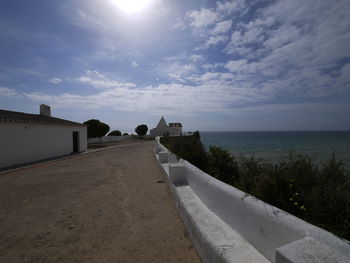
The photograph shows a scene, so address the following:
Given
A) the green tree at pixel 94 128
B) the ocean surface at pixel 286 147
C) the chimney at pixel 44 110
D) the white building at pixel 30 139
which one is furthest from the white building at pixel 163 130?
the white building at pixel 30 139

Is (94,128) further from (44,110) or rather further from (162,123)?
(162,123)

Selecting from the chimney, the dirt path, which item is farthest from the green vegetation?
the chimney

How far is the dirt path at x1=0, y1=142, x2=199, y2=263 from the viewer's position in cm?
296

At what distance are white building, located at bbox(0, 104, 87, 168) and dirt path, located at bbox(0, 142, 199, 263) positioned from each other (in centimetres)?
553

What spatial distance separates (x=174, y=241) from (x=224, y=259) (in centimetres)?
136

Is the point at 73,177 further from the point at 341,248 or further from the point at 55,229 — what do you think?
the point at 341,248

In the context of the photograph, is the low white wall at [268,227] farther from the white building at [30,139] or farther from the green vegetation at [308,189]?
the white building at [30,139]

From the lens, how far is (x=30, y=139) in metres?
12.4

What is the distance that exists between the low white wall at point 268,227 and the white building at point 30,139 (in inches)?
488

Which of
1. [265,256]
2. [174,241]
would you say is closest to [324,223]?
[265,256]

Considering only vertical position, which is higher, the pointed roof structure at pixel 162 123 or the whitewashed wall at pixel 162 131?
the pointed roof structure at pixel 162 123

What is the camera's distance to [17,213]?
4.45 metres

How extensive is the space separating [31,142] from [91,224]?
11.7m

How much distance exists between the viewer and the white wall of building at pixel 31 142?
35.4 ft
